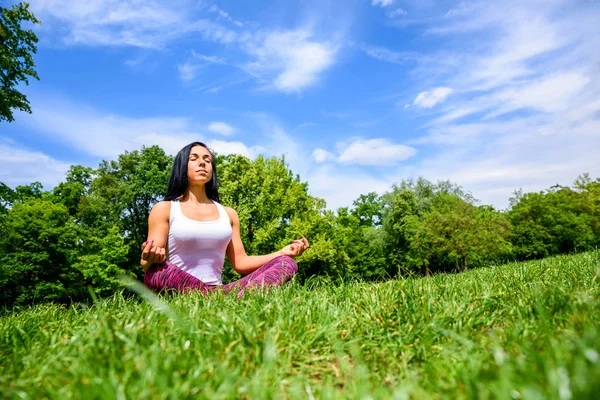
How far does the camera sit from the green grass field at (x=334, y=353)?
1302mm

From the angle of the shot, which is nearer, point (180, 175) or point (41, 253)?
point (180, 175)

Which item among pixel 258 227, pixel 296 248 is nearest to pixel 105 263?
pixel 258 227

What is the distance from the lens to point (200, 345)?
190 cm

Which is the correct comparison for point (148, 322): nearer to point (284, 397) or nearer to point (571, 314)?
point (284, 397)

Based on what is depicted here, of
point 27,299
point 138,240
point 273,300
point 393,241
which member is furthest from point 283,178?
point 273,300

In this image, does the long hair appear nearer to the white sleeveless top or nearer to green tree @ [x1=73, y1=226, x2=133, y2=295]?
the white sleeveless top

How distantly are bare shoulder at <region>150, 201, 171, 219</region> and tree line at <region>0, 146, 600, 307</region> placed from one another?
67.4 feet

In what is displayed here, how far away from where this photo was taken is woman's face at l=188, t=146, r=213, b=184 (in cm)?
510

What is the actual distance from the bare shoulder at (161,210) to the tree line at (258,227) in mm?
20533

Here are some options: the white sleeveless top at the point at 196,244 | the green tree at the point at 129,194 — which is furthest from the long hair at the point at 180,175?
the green tree at the point at 129,194

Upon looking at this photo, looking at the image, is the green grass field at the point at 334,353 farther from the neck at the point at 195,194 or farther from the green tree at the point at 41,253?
the green tree at the point at 41,253

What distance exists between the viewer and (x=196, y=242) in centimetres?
468

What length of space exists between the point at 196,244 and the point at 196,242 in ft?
0.10

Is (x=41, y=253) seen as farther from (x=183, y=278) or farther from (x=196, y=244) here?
(x=183, y=278)
